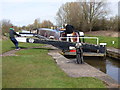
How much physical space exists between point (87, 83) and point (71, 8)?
139 feet

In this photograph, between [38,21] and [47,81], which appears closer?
[47,81]

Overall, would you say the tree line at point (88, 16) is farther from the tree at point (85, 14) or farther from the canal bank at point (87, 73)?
the canal bank at point (87, 73)

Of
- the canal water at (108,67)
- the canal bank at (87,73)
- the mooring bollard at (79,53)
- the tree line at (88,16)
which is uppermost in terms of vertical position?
the tree line at (88,16)

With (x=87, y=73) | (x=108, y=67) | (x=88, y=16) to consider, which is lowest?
(x=108, y=67)

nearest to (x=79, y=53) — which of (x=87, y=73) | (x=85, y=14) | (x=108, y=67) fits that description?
(x=87, y=73)

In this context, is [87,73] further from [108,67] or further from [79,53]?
[108,67]

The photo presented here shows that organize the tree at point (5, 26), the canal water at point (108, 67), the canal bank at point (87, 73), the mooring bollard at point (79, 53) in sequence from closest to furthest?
1. the canal bank at point (87, 73)
2. the canal water at point (108, 67)
3. the mooring bollard at point (79, 53)
4. the tree at point (5, 26)

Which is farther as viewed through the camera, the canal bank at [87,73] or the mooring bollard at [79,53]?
the mooring bollard at [79,53]

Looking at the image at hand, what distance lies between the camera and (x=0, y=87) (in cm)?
546

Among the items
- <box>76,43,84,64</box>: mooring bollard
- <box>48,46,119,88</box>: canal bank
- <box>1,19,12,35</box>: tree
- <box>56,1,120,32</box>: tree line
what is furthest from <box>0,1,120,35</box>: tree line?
<box>48,46,119,88</box>: canal bank

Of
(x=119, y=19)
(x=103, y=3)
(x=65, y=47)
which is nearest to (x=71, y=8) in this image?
(x=103, y=3)

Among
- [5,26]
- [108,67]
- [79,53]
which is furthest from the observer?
[5,26]

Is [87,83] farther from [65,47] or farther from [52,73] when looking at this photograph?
[65,47]

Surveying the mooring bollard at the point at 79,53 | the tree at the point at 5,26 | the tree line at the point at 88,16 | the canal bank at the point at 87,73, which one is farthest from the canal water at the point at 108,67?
the tree line at the point at 88,16
